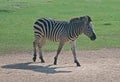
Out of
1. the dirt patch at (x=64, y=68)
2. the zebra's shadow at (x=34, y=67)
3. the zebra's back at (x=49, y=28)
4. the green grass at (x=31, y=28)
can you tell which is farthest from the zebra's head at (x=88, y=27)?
the green grass at (x=31, y=28)

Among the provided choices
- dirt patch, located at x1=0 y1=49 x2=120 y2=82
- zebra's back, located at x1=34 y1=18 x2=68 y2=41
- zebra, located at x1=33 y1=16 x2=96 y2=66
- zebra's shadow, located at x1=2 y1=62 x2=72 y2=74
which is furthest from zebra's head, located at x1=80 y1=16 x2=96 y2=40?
zebra's shadow, located at x1=2 y1=62 x2=72 y2=74

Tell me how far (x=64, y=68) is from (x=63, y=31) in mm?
1726

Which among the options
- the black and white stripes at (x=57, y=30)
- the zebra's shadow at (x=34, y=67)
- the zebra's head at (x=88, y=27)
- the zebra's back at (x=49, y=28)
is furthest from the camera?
the zebra's back at (x=49, y=28)

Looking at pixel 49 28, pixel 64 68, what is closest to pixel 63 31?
pixel 49 28

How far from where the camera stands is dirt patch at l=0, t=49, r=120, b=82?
43.8 feet

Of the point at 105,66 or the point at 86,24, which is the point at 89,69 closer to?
the point at 105,66

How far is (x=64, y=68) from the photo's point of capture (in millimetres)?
15234

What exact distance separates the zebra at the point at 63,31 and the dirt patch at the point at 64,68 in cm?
56

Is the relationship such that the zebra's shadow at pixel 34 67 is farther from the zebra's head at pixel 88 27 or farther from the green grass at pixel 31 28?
the green grass at pixel 31 28

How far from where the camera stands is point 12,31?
2594 centimetres

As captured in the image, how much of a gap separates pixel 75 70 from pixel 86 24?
2.05 metres

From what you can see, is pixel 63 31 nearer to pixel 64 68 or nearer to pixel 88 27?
pixel 88 27

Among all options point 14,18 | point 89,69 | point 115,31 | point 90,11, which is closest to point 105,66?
point 89,69

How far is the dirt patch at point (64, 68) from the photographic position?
13336mm
